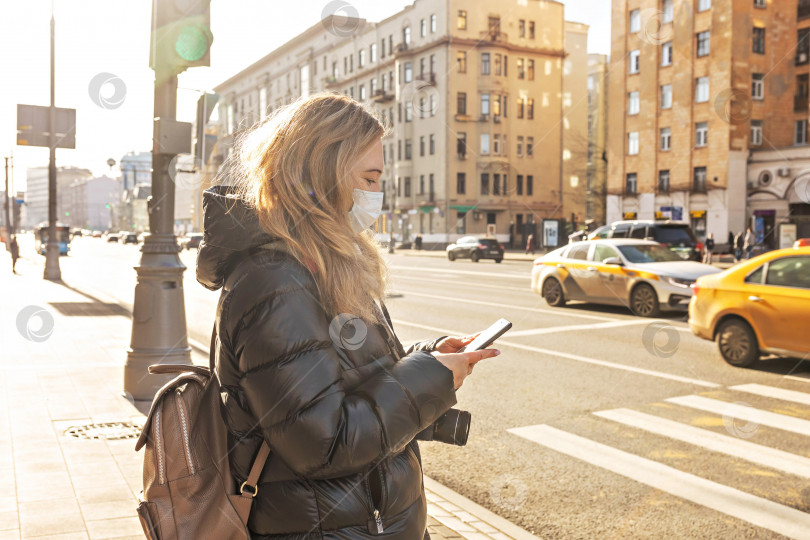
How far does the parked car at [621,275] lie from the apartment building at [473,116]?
41386 mm

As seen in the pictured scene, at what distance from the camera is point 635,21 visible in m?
45.8

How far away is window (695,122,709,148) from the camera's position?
41.8m

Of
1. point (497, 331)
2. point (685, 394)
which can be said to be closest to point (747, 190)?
point (685, 394)

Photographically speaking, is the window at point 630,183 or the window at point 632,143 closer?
the window at point 632,143

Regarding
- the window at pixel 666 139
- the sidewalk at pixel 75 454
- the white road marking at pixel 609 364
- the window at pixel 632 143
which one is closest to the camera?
the sidewalk at pixel 75 454

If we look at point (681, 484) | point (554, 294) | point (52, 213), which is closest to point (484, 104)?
point (52, 213)

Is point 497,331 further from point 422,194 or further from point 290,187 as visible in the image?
point 422,194

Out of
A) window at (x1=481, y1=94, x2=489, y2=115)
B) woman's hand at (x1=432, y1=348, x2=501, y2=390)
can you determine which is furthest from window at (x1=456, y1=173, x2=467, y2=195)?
woman's hand at (x1=432, y1=348, x2=501, y2=390)

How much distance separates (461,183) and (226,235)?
5750 centimetres

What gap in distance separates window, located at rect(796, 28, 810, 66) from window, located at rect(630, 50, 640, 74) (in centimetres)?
850

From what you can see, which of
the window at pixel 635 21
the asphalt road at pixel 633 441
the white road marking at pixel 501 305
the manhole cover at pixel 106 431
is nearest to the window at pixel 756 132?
the window at pixel 635 21

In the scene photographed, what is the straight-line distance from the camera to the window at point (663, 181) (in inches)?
1737

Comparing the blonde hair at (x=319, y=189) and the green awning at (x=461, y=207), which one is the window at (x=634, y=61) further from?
the blonde hair at (x=319, y=189)

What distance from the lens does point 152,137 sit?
6.89 metres
